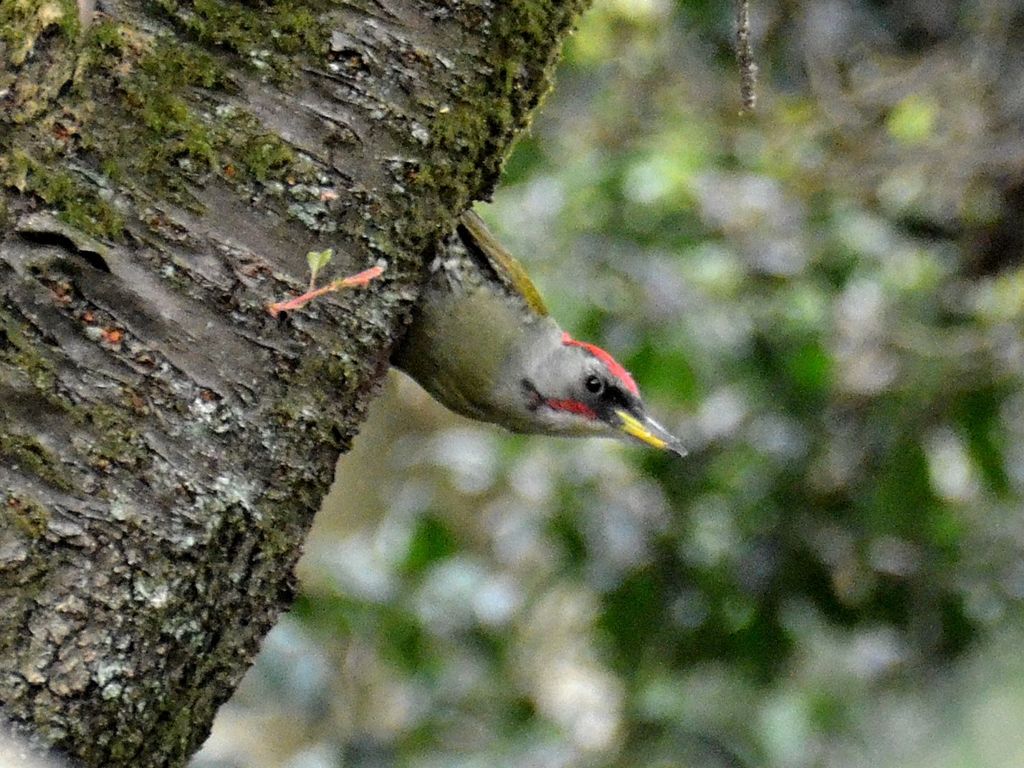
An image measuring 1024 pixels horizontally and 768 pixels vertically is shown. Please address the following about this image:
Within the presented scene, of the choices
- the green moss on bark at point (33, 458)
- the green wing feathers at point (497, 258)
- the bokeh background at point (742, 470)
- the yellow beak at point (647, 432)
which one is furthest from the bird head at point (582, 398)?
the green moss on bark at point (33, 458)

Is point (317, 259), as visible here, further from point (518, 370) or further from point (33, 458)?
point (518, 370)

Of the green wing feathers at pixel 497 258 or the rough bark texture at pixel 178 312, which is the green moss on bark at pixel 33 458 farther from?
the green wing feathers at pixel 497 258

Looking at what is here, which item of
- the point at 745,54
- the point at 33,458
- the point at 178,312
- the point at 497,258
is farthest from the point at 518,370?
the point at 33,458

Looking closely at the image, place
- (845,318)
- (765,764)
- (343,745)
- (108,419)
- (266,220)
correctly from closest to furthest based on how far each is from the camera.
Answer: (108,419)
(266,220)
(343,745)
(765,764)
(845,318)

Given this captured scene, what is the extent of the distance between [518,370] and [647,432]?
1.18 feet

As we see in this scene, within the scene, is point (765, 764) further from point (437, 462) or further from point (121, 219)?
point (121, 219)

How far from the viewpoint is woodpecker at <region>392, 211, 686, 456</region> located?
10.0 feet

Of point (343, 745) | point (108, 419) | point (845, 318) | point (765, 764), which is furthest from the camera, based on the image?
point (845, 318)

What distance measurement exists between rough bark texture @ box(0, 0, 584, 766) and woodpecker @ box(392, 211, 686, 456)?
2.98 feet

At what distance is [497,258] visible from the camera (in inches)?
125

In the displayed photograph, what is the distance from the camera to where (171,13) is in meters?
1.95

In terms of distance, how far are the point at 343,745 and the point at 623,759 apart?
3.17 ft

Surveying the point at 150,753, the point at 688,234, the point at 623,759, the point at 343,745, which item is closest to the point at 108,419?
the point at 150,753

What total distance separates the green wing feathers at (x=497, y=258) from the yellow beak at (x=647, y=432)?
1.18 feet
